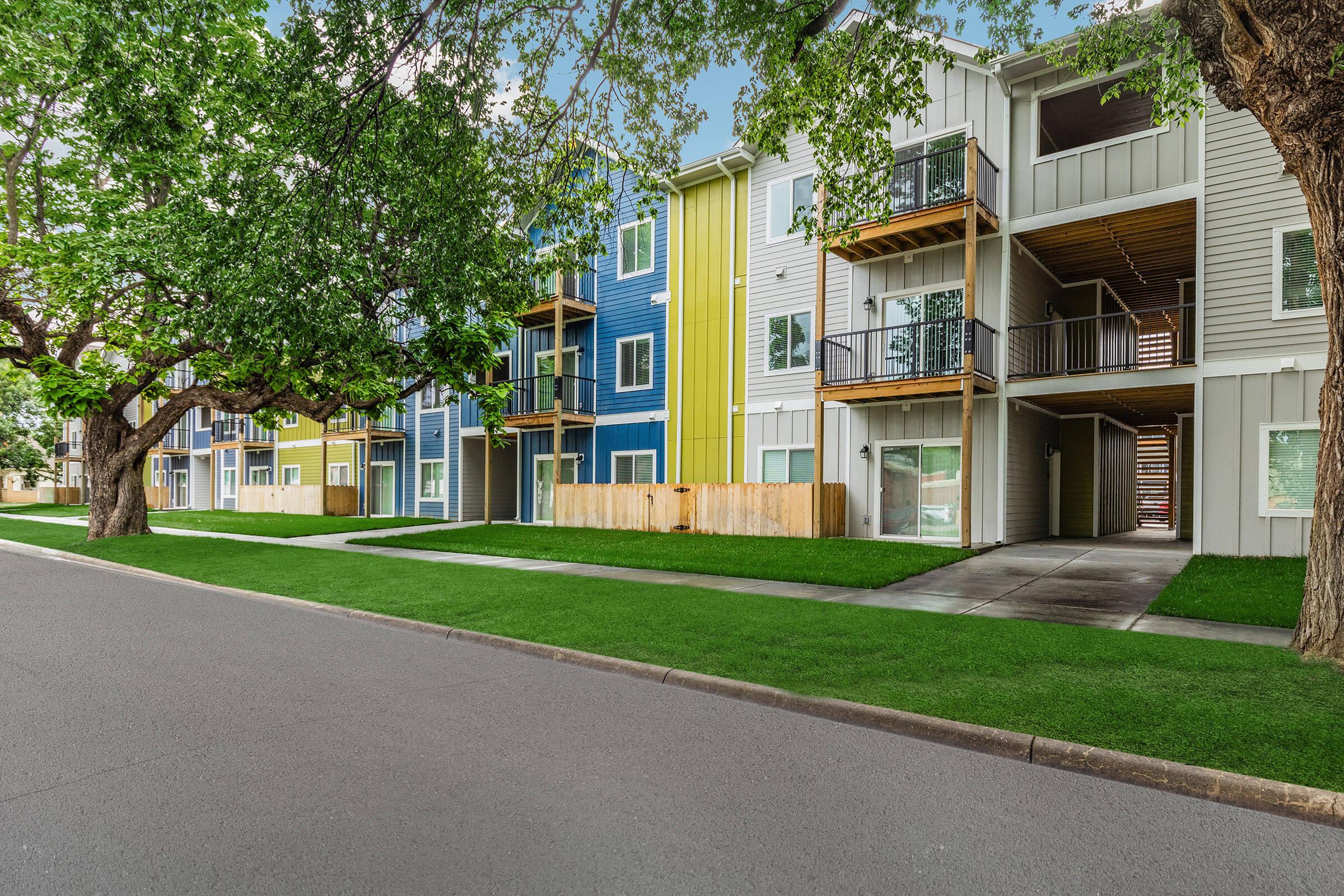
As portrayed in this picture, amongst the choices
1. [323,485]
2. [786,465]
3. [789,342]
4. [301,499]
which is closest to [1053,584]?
[786,465]

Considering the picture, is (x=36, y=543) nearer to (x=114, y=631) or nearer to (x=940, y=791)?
(x=114, y=631)

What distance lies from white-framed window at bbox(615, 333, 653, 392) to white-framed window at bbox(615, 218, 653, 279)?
195cm

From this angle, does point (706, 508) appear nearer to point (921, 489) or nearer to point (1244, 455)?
point (921, 489)

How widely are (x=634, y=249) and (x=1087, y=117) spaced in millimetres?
11586

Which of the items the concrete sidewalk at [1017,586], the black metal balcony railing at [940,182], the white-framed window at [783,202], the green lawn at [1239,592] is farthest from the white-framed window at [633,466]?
the green lawn at [1239,592]

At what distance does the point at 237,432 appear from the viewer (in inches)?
1496

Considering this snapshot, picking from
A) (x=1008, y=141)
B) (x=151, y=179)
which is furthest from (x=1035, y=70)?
(x=151, y=179)

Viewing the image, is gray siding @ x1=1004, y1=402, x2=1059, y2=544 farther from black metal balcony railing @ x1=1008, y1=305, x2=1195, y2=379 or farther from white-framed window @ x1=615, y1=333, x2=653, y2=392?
white-framed window @ x1=615, y1=333, x2=653, y2=392

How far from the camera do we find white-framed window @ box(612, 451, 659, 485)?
2105cm

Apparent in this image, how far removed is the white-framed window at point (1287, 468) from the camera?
12.0m

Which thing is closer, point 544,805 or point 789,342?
point 544,805

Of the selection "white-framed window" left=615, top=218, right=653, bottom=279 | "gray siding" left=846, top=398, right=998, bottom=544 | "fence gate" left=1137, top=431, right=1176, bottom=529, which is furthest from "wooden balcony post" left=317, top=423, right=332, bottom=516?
"fence gate" left=1137, top=431, right=1176, bottom=529

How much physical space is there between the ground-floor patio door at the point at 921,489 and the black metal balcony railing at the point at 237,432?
2917 cm

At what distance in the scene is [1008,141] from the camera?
50.6 ft
